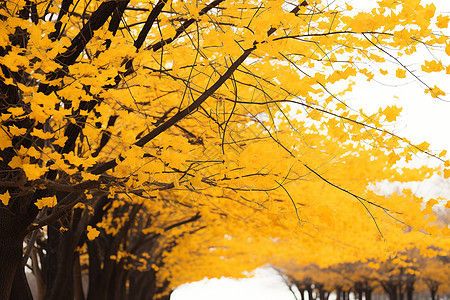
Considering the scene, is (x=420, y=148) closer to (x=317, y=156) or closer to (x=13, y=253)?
(x=317, y=156)

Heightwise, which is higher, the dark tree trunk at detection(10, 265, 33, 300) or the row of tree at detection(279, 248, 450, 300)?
the row of tree at detection(279, 248, 450, 300)

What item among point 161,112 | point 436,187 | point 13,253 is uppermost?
point 436,187

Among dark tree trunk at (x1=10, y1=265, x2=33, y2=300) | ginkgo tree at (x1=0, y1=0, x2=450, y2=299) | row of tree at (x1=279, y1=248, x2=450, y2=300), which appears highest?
row of tree at (x1=279, y1=248, x2=450, y2=300)

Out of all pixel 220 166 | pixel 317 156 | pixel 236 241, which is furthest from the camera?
pixel 236 241

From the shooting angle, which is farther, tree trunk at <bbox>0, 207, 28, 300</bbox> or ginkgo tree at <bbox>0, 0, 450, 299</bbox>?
tree trunk at <bbox>0, 207, 28, 300</bbox>

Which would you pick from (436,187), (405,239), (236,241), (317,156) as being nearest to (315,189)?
(317,156)

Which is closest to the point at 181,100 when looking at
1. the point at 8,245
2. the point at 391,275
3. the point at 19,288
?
the point at 8,245

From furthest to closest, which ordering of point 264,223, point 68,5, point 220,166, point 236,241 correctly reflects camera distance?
point 236,241 → point 264,223 → point 68,5 → point 220,166

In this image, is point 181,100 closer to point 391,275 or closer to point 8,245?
Result: point 8,245

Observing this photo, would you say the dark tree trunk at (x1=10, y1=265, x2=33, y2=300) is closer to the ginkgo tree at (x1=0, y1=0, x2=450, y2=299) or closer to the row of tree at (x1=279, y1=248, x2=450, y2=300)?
the ginkgo tree at (x1=0, y1=0, x2=450, y2=299)

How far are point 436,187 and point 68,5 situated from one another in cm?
3240

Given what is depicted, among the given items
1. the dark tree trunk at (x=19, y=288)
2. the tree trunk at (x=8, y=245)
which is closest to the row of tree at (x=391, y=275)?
the dark tree trunk at (x=19, y=288)

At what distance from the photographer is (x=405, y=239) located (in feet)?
44.5

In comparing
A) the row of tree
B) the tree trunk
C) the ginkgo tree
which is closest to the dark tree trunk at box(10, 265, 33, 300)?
the ginkgo tree
